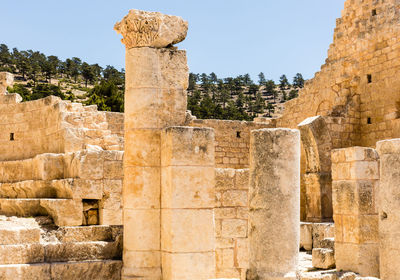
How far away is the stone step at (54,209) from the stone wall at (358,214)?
4390 millimetres

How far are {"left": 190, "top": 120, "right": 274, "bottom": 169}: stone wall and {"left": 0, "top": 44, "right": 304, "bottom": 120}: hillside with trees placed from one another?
30.0 metres

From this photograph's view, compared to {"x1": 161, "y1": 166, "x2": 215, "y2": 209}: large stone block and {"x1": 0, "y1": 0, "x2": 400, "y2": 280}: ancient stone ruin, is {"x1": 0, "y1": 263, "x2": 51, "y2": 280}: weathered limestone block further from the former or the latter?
{"x1": 161, "y1": 166, "x2": 215, "y2": 209}: large stone block

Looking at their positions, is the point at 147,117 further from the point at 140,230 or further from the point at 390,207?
the point at 390,207

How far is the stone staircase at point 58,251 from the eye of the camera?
555cm

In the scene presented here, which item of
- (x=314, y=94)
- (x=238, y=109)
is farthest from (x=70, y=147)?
(x=238, y=109)

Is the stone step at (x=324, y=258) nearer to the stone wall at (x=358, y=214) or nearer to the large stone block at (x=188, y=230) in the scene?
the stone wall at (x=358, y=214)

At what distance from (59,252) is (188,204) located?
1.61 metres

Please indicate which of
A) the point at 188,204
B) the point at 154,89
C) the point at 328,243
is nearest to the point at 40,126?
the point at 154,89

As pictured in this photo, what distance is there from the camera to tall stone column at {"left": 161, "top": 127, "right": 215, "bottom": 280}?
569 centimetres

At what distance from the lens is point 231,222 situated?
6.72m

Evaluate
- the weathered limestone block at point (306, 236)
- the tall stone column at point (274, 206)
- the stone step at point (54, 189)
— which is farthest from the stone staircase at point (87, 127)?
the weathered limestone block at point (306, 236)

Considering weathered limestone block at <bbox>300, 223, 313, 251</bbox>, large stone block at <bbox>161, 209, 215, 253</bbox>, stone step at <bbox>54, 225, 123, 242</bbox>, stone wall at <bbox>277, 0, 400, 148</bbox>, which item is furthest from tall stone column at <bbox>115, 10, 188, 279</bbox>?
stone wall at <bbox>277, 0, 400, 148</bbox>

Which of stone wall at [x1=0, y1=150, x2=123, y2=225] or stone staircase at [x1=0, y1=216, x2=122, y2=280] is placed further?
stone wall at [x1=0, y1=150, x2=123, y2=225]

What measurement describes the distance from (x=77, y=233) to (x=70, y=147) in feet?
6.55
